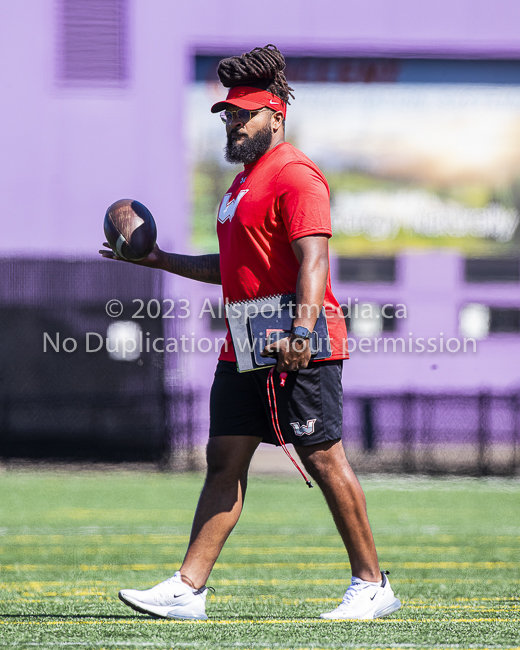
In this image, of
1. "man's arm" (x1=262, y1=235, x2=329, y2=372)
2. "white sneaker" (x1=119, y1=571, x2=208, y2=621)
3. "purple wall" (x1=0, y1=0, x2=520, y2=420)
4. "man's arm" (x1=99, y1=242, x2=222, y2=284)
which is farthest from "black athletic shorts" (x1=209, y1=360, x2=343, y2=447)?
"purple wall" (x1=0, y1=0, x2=520, y2=420)

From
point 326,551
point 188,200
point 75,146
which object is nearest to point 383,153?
point 188,200

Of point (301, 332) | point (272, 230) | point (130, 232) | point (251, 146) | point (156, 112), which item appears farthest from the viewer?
point (156, 112)

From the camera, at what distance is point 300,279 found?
4.23 meters

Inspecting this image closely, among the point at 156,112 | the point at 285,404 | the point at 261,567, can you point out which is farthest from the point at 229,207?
the point at 156,112

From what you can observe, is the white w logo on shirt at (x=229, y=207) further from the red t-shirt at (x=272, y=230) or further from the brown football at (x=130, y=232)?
the brown football at (x=130, y=232)

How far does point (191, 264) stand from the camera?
496 cm

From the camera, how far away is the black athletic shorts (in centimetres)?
430

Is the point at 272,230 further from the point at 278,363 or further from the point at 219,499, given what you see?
the point at 219,499

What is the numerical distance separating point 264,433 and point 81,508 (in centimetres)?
605

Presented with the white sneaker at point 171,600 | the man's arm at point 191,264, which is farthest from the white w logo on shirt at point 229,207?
the white sneaker at point 171,600

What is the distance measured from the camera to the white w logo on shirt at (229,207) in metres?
4.52

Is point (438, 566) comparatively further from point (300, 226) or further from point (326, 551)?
point (300, 226)

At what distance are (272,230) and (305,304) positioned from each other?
1.27 feet

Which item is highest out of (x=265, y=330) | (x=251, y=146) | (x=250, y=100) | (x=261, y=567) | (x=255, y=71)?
(x=255, y=71)
